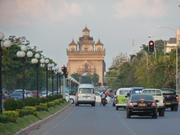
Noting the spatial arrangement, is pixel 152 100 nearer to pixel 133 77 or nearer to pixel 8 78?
pixel 8 78

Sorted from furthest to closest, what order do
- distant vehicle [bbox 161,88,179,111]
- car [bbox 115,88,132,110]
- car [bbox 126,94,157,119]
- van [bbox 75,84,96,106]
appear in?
1. van [bbox 75,84,96,106]
2. car [bbox 115,88,132,110]
3. distant vehicle [bbox 161,88,179,111]
4. car [bbox 126,94,157,119]

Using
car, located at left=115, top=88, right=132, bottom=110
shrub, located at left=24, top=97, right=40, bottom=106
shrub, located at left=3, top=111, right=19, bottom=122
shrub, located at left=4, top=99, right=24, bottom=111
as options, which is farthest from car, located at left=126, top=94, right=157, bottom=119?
car, located at left=115, top=88, right=132, bottom=110

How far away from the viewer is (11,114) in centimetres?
2988

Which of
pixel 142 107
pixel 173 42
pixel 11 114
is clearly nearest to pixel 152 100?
pixel 142 107

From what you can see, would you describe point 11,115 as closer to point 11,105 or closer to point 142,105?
point 11,105

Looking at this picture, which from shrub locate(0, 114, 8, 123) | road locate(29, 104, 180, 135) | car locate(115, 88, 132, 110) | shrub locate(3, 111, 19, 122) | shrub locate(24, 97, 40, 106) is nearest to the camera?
shrub locate(0, 114, 8, 123)

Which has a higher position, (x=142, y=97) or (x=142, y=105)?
(x=142, y=97)

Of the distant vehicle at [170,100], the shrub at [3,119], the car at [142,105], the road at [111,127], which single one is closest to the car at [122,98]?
the distant vehicle at [170,100]

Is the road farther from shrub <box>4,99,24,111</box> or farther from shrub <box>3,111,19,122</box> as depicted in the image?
shrub <box>4,99,24,111</box>

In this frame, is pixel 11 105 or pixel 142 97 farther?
pixel 142 97

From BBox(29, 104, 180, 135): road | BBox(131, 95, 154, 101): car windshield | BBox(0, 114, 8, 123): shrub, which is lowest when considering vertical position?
BBox(29, 104, 180, 135): road

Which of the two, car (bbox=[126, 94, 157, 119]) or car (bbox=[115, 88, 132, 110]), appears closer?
car (bbox=[126, 94, 157, 119])

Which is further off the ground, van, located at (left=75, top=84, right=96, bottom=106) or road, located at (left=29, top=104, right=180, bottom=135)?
van, located at (left=75, top=84, right=96, bottom=106)

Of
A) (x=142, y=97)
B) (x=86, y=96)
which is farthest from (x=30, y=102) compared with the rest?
(x=86, y=96)
